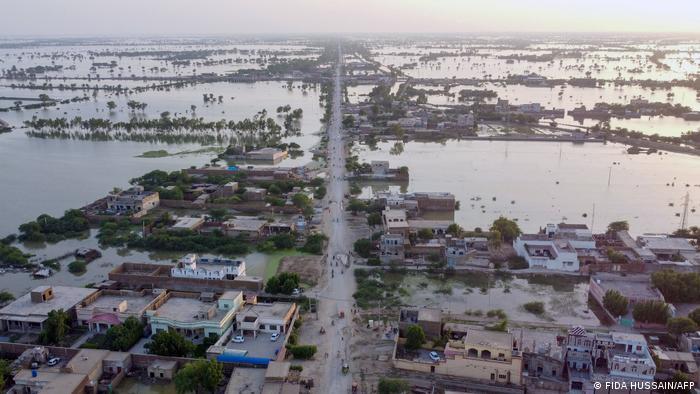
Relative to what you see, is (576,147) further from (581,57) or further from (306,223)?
(581,57)

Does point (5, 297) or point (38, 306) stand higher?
point (38, 306)

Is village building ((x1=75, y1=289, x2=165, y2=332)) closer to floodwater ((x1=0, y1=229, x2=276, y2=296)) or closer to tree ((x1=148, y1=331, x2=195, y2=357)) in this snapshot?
tree ((x1=148, y1=331, x2=195, y2=357))

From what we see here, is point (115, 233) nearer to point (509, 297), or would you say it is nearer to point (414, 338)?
point (414, 338)

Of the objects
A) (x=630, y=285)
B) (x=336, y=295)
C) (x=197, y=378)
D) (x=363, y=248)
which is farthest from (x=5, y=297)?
(x=630, y=285)

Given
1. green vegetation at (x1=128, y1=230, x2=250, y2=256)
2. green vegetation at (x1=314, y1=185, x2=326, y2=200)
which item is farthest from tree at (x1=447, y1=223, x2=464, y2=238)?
green vegetation at (x1=128, y1=230, x2=250, y2=256)

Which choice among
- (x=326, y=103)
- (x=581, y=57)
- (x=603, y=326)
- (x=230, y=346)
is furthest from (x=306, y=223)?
(x=581, y=57)

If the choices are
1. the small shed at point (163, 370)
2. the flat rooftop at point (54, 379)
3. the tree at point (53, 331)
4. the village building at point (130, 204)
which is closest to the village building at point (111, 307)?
the tree at point (53, 331)
